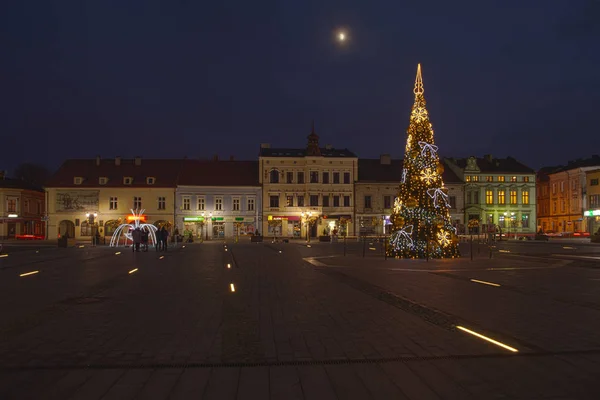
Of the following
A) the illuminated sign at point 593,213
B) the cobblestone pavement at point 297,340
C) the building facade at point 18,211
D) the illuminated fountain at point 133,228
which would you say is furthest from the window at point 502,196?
the cobblestone pavement at point 297,340

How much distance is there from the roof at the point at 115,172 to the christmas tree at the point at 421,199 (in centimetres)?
4681

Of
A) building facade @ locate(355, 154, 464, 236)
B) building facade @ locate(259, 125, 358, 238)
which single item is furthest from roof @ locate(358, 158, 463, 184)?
building facade @ locate(259, 125, 358, 238)

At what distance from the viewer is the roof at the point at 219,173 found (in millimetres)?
70750

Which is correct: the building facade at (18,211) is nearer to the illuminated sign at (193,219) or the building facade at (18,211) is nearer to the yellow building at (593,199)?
the illuminated sign at (193,219)

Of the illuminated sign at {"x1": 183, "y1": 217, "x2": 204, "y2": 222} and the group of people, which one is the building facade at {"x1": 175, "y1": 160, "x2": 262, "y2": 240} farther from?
the group of people

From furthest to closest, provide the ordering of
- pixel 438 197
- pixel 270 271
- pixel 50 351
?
pixel 438 197
pixel 270 271
pixel 50 351

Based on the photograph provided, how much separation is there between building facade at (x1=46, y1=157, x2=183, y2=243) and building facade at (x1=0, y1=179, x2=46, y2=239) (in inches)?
134

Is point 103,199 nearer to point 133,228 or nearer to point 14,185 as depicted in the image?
point 14,185

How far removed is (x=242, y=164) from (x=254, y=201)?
6480 mm

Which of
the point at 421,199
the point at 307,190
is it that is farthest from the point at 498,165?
the point at 421,199

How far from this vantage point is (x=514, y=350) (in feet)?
24.8

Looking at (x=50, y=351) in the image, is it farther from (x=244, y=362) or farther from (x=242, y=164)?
(x=242, y=164)

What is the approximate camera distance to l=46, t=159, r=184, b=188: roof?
6906 cm

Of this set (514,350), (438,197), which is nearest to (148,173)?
(438,197)
